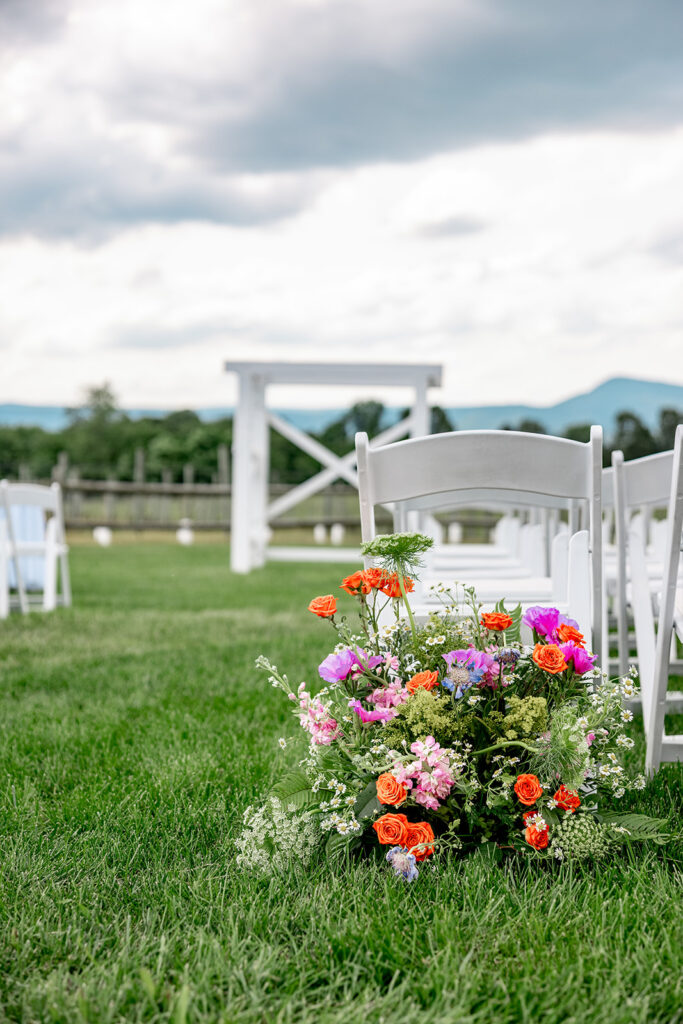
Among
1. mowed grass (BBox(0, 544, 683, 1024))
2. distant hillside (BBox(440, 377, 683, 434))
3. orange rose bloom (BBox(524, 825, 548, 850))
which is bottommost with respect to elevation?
mowed grass (BBox(0, 544, 683, 1024))

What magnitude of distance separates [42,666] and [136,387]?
35534mm

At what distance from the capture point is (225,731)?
9.17ft

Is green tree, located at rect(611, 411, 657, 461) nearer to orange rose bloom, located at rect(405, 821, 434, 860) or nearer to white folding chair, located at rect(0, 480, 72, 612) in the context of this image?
white folding chair, located at rect(0, 480, 72, 612)

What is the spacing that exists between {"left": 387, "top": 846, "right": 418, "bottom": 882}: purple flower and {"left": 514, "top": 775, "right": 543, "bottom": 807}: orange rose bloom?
223 mm

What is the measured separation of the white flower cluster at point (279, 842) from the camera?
5.50 feet

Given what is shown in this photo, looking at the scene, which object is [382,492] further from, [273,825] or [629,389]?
[629,389]

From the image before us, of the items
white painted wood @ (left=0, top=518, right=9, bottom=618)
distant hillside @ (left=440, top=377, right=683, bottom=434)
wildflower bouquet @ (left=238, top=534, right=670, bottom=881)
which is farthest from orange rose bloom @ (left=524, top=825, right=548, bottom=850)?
distant hillside @ (left=440, top=377, right=683, bottom=434)

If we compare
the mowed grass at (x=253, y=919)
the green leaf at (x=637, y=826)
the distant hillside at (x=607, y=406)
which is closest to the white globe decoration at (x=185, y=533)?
the distant hillside at (x=607, y=406)

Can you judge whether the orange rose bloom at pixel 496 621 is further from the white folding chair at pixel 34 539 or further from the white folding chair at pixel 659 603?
the white folding chair at pixel 34 539

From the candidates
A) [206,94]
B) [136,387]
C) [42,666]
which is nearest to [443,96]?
[206,94]

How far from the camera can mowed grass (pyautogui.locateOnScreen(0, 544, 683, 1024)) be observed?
1215mm

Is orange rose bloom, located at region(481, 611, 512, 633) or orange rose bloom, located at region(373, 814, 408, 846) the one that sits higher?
orange rose bloom, located at region(481, 611, 512, 633)

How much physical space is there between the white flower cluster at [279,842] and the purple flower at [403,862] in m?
0.18

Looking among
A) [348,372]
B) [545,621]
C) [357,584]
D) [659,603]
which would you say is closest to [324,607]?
[357,584]
